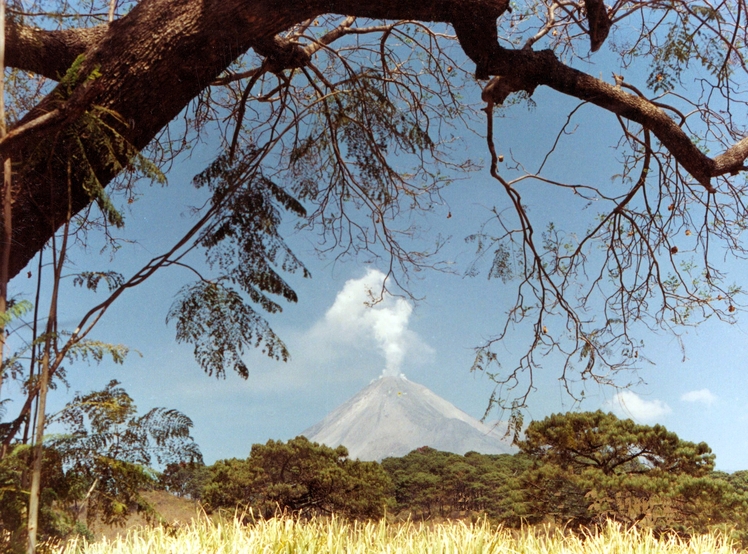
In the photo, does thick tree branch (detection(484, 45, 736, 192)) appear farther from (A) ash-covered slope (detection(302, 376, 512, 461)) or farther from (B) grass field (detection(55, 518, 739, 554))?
(B) grass field (detection(55, 518, 739, 554))

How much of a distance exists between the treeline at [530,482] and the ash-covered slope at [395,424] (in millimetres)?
69

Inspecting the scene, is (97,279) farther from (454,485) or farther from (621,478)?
(621,478)

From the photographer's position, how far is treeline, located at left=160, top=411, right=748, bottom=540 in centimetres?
211

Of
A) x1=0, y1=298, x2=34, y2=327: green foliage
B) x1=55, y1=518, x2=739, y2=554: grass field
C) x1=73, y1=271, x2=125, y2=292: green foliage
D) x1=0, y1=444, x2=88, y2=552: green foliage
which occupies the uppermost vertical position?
x1=73, y1=271, x2=125, y2=292: green foliage

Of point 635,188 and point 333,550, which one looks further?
point 635,188

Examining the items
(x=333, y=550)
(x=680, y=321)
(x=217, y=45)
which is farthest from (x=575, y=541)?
(x=217, y=45)

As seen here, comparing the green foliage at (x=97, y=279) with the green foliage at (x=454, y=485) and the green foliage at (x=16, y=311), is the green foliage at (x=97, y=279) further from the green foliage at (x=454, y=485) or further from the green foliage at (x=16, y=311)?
the green foliage at (x=454, y=485)

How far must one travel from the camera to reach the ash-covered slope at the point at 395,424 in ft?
6.48

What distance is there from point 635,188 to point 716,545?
1.56 m

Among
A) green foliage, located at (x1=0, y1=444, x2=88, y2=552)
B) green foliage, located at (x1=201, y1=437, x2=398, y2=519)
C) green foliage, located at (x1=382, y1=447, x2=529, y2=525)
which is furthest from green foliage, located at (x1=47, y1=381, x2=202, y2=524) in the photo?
green foliage, located at (x1=382, y1=447, x2=529, y2=525)

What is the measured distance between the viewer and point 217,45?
162 cm

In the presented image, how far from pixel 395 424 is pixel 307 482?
17.4 inches

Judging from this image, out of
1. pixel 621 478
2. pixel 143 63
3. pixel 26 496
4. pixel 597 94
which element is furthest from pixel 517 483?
pixel 143 63

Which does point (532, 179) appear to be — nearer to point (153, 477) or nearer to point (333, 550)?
point (333, 550)
